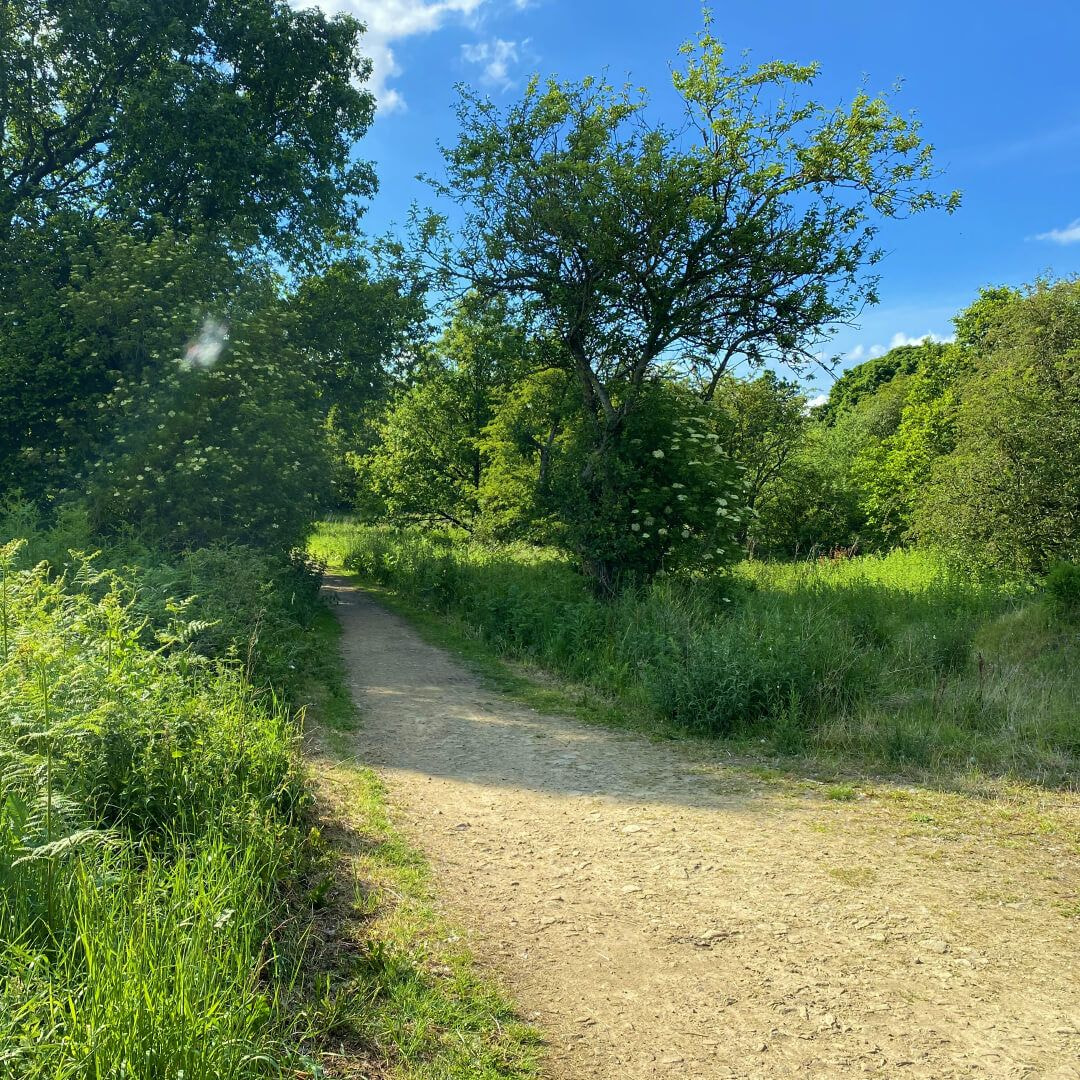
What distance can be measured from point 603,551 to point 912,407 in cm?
2546

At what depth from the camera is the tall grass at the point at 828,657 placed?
6.81 m

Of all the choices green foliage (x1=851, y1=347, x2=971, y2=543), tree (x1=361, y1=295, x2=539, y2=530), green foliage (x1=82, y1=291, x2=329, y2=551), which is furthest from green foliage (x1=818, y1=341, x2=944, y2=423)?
green foliage (x1=82, y1=291, x2=329, y2=551)

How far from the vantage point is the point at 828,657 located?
320 inches

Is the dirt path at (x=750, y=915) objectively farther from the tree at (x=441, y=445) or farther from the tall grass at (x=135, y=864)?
the tree at (x=441, y=445)

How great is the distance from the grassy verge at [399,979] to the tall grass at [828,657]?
3922 millimetres

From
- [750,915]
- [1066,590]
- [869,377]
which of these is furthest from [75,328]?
[869,377]

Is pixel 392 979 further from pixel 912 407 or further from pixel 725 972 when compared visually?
pixel 912 407

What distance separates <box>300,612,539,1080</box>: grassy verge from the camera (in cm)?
299

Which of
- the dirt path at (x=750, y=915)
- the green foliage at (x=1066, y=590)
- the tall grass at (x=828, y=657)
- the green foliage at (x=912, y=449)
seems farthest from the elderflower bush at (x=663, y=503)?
the green foliage at (x=912, y=449)

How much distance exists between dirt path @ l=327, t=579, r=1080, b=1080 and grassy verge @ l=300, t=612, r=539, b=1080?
6.7 inches

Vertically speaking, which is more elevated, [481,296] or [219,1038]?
[481,296]

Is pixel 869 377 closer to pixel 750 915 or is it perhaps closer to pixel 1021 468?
pixel 1021 468

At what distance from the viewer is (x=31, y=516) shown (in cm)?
1312

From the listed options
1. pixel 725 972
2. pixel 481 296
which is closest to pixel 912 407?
pixel 481 296
